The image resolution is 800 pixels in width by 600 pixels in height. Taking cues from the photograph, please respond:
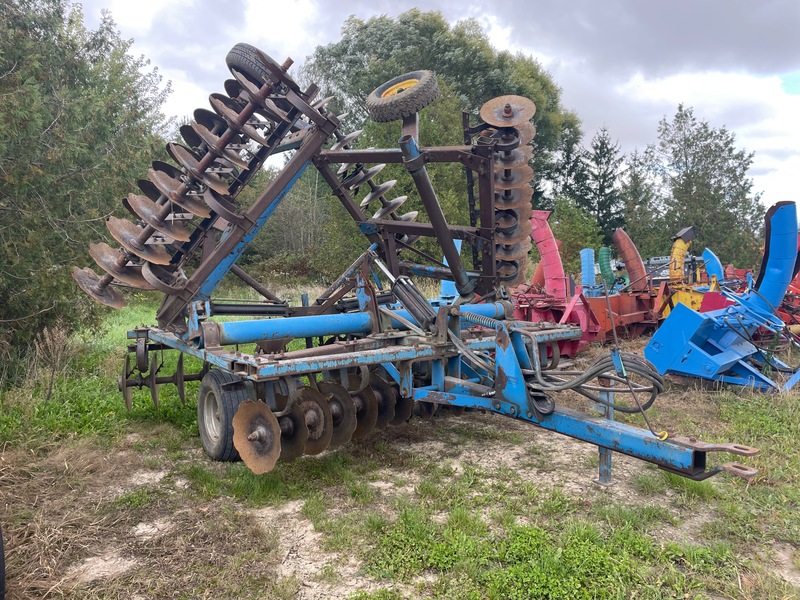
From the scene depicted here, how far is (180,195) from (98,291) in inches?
56.5

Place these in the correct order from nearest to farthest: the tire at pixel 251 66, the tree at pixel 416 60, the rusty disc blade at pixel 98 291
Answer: the tire at pixel 251 66
the rusty disc blade at pixel 98 291
the tree at pixel 416 60

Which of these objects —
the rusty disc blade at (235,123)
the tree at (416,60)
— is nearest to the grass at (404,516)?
the rusty disc blade at (235,123)

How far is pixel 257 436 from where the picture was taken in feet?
13.3

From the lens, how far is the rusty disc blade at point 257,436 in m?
3.99

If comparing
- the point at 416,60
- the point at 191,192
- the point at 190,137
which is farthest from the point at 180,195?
the point at 416,60

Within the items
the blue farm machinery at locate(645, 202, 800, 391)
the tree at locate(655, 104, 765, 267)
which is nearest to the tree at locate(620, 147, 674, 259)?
the tree at locate(655, 104, 765, 267)

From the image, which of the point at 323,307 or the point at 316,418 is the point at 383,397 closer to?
the point at 316,418

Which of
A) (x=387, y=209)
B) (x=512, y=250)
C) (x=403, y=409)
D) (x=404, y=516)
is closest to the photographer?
(x=404, y=516)

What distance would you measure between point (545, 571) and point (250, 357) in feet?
7.26

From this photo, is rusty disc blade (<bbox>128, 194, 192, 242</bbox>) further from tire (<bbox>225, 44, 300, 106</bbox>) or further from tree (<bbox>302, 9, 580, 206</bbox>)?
tree (<bbox>302, 9, 580, 206</bbox>)

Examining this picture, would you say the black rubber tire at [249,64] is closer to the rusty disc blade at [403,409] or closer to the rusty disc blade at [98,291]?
the rusty disc blade at [98,291]

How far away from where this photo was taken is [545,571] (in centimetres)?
292

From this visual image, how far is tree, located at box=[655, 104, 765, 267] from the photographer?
80.7 ft

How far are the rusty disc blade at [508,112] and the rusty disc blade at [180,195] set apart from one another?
2.52 m
